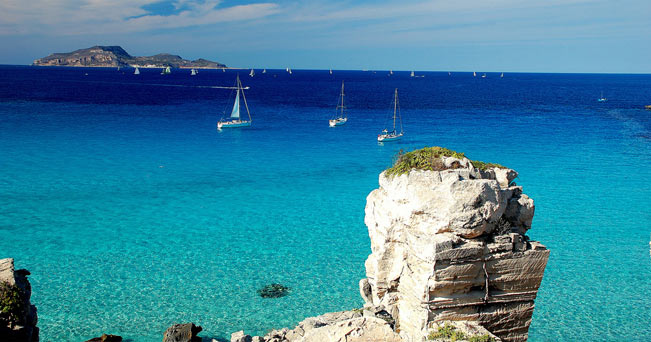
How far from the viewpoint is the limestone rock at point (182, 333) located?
16.5 meters

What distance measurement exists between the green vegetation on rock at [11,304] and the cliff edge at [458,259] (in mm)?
7455

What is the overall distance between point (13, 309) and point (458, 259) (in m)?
11.1

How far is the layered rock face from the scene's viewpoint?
34.1ft

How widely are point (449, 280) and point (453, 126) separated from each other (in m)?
65.2

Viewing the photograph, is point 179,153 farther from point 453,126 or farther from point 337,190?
point 453,126

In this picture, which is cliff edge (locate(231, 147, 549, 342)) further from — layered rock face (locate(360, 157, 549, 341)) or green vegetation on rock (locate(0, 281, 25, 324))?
green vegetation on rock (locate(0, 281, 25, 324))

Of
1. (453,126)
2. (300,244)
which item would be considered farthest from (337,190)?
(453,126)

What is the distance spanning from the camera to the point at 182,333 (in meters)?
16.7

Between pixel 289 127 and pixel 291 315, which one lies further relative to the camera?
pixel 289 127

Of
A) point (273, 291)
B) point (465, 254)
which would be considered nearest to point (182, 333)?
point (273, 291)

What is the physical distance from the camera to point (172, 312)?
18.9 meters

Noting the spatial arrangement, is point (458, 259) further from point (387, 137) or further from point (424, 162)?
point (387, 137)

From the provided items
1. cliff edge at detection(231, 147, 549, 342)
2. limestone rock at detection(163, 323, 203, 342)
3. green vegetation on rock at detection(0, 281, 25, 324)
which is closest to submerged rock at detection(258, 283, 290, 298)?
limestone rock at detection(163, 323, 203, 342)

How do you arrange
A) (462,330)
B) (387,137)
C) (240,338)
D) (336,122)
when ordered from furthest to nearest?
1. (336,122)
2. (387,137)
3. (240,338)
4. (462,330)
